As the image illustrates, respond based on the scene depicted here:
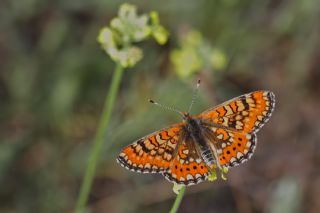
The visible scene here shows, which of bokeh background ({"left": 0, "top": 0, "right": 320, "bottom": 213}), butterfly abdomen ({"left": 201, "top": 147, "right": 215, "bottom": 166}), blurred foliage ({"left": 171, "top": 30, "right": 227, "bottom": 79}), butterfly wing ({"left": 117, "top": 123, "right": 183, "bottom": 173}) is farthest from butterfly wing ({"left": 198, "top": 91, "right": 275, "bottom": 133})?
blurred foliage ({"left": 171, "top": 30, "right": 227, "bottom": 79})

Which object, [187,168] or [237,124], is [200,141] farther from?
[187,168]

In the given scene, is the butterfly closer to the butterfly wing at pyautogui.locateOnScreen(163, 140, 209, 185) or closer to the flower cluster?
the butterfly wing at pyautogui.locateOnScreen(163, 140, 209, 185)

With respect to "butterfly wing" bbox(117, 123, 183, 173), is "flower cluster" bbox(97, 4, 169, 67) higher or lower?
higher

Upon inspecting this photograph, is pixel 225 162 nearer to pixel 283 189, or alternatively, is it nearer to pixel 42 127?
pixel 283 189

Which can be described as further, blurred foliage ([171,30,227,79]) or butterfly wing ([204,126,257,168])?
blurred foliage ([171,30,227,79])

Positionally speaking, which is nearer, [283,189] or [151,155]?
[151,155]

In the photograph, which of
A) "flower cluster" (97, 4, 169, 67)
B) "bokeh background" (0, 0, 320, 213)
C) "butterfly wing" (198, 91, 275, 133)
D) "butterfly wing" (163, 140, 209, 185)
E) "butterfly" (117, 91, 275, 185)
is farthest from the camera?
"bokeh background" (0, 0, 320, 213)

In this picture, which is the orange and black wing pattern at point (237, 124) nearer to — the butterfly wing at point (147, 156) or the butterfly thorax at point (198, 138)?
the butterfly thorax at point (198, 138)

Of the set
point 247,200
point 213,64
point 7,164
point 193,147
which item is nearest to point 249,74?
point 213,64
